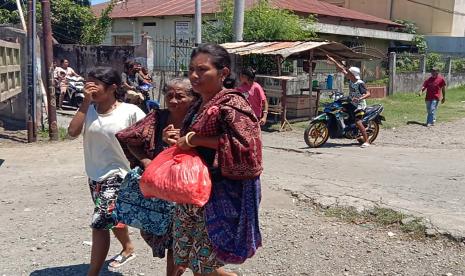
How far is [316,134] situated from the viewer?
33.0ft

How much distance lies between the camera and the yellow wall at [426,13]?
1227 inches

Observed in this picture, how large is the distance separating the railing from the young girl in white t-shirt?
3.23 meters

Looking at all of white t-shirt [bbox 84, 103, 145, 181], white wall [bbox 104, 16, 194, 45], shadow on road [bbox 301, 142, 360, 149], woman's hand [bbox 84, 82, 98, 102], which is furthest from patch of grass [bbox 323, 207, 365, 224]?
white wall [bbox 104, 16, 194, 45]

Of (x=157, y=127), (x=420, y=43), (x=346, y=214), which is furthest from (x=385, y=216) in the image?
(x=420, y=43)

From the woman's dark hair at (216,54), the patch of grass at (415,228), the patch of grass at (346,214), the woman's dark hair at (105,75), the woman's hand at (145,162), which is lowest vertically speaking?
the patch of grass at (346,214)

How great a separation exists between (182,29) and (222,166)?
19.9 meters

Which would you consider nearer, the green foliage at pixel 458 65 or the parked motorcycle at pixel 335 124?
the parked motorcycle at pixel 335 124

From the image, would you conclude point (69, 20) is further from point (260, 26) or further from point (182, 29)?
point (260, 26)

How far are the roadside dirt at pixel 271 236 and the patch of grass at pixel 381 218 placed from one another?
4.3 inches

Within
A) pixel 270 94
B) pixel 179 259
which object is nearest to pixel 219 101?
pixel 179 259

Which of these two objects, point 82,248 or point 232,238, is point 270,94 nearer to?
point 82,248

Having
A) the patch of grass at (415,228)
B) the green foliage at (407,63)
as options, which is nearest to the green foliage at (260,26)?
the green foliage at (407,63)

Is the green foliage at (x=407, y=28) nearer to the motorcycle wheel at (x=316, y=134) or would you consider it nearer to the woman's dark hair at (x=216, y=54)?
the motorcycle wheel at (x=316, y=134)

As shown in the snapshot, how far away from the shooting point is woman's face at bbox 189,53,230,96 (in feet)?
8.91
